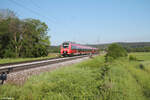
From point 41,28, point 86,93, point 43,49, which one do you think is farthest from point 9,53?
point 86,93

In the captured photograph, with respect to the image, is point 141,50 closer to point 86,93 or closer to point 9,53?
point 9,53

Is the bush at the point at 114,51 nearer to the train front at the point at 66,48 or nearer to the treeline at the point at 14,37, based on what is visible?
the train front at the point at 66,48

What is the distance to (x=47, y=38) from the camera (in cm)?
4044

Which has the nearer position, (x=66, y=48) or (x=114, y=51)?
(x=114, y=51)

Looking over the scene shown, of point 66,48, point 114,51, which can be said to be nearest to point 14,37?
point 66,48

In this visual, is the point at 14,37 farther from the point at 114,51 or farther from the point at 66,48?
the point at 114,51

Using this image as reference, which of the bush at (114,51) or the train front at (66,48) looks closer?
the bush at (114,51)

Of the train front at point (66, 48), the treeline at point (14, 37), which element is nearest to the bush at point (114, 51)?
the train front at point (66, 48)

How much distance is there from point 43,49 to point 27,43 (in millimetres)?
6006

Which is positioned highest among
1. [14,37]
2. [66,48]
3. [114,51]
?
[14,37]

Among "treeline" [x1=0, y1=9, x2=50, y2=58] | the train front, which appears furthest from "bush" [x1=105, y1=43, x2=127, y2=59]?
"treeline" [x1=0, y1=9, x2=50, y2=58]

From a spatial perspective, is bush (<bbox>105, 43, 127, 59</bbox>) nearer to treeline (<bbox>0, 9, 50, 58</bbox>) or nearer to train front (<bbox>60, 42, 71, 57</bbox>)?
train front (<bbox>60, 42, 71, 57</bbox>)

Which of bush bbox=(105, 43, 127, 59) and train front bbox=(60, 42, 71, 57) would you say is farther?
train front bbox=(60, 42, 71, 57)

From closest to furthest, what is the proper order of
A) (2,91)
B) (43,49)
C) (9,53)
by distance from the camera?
(2,91) → (9,53) → (43,49)
